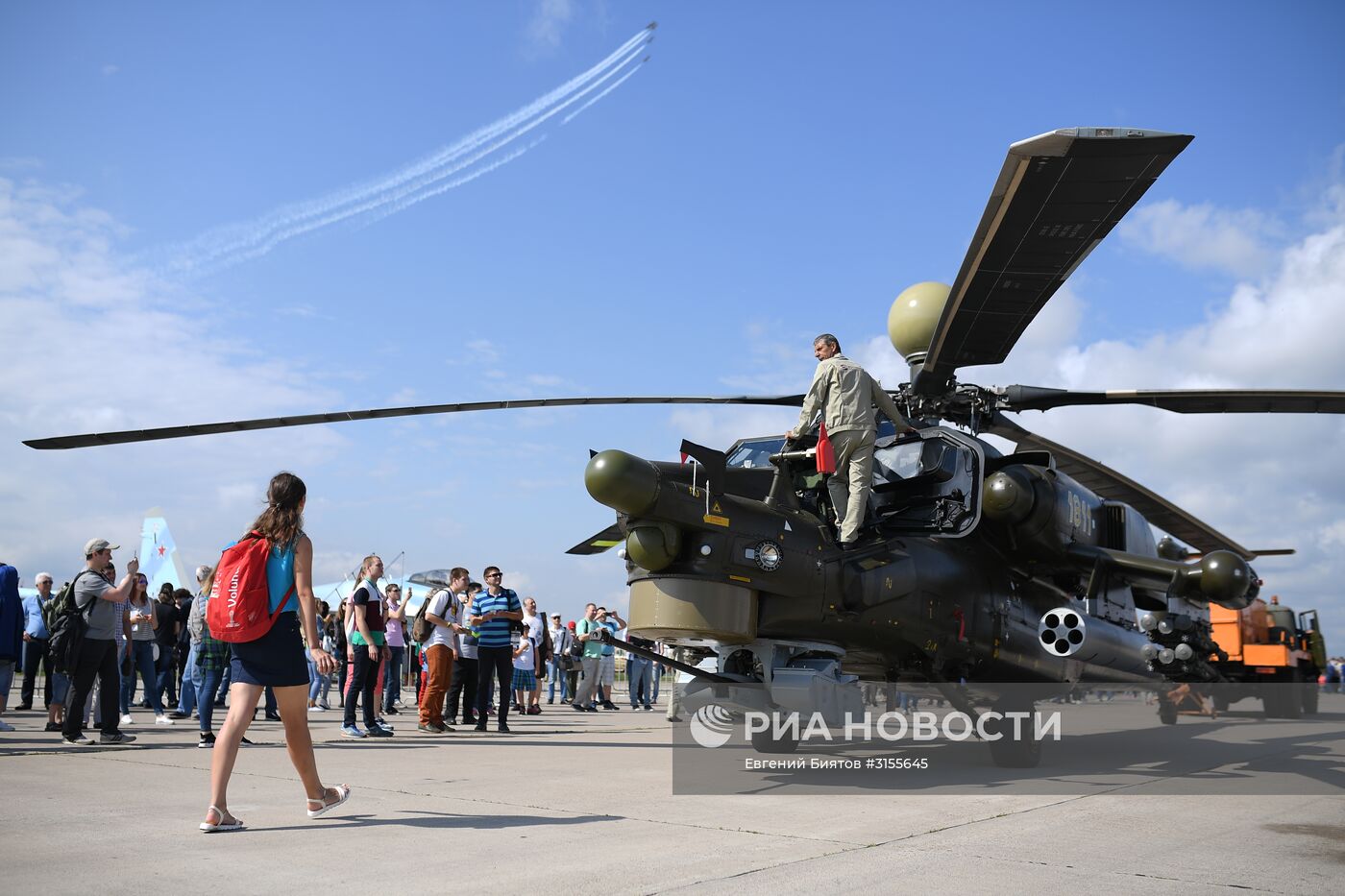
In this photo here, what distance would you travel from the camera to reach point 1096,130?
5.99 meters

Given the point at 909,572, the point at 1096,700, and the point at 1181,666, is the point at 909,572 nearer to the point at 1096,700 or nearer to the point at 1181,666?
the point at 1181,666

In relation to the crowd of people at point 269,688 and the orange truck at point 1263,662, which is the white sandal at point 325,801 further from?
the orange truck at point 1263,662

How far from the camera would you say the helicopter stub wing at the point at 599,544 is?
31.8ft

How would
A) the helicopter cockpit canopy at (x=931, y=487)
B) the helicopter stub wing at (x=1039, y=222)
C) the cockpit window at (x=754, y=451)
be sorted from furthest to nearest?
the cockpit window at (x=754, y=451) → the helicopter cockpit canopy at (x=931, y=487) → the helicopter stub wing at (x=1039, y=222)

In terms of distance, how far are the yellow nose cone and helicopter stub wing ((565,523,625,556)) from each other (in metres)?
3.43

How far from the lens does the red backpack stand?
16.9 feet

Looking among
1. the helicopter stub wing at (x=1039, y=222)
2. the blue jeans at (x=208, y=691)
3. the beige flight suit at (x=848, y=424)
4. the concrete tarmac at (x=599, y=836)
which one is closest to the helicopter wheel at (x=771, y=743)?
the concrete tarmac at (x=599, y=836)

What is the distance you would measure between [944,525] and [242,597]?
19.3ft

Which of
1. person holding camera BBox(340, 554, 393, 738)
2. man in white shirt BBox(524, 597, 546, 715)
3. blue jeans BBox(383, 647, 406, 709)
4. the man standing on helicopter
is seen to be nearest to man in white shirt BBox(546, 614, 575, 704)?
man in white shirt BBox(524, 597, 546, 715)

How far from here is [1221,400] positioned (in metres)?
8.38

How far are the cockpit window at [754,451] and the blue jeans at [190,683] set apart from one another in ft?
21.6

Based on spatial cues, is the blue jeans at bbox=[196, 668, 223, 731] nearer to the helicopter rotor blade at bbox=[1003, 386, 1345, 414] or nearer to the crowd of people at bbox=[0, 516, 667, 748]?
the crowd of people at bbox=[0, 516, 667, 748]

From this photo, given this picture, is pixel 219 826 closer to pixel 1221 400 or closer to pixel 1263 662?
pixel 1221 400

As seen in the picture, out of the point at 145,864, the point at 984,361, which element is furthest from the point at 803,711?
the point at 145,864
